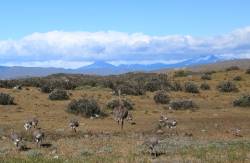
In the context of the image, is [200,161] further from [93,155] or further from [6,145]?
[6,145]

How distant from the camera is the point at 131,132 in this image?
3353cm

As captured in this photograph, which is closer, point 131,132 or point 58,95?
point 131,132

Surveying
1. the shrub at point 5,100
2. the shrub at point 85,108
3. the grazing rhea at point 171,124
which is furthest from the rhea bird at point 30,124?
the shrub at point 5,100

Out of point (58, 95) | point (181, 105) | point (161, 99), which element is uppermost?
point (58, 95)

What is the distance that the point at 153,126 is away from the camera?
3578cm

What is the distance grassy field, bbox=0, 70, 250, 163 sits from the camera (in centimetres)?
2330

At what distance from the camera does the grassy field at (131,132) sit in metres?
23.3

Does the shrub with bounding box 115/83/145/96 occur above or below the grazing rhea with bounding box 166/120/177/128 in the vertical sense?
above

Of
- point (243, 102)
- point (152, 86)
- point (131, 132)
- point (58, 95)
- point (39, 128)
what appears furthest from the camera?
point (152, 86)

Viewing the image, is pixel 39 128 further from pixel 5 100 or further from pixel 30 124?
pixel 5 100

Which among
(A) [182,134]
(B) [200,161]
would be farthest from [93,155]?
(A) [182,134]

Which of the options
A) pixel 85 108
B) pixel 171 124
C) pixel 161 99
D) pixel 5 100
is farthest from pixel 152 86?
pixel 171 124

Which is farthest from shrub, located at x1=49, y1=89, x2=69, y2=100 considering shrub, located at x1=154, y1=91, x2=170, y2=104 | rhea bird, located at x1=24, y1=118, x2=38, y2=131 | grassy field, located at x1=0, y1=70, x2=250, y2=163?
rhea bird, located at x1=24, y1=118, x2=38, y2=131

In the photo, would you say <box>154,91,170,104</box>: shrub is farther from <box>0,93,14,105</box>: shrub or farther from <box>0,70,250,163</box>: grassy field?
<box>0,93,14,105</box>: shrub
